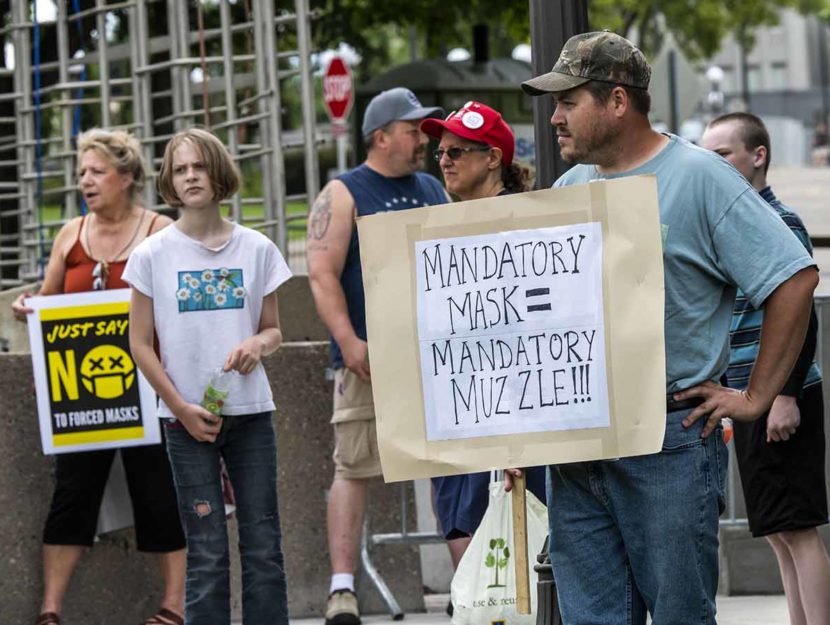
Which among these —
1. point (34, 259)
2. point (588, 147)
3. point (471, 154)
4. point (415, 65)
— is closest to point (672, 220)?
point (588, 147)

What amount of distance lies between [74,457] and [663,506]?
10.6ft

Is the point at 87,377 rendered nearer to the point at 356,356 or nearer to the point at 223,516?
the point at 356,356

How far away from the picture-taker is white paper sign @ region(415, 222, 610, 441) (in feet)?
12.7

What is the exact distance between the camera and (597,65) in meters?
3.75

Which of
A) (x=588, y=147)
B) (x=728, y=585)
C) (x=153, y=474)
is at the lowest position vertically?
(x=728, y=585)

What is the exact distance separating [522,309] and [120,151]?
2906 mm

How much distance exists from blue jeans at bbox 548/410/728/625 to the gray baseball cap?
2.82 meters

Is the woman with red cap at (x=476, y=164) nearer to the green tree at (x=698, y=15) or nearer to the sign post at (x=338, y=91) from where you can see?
the sign post at (x=338, y=91)

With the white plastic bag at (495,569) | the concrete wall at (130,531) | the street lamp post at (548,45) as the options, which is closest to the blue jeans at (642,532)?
the white plastic bag at (495,569)

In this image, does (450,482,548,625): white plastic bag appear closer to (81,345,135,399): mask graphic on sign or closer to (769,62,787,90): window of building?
(81,345,135,399): mask graphic on sign

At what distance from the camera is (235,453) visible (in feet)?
18.0

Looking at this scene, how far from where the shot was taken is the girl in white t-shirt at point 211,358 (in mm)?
5414

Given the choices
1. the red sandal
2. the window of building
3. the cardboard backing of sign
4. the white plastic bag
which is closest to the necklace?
the red sandal

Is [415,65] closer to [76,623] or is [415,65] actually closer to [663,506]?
[76,623]
